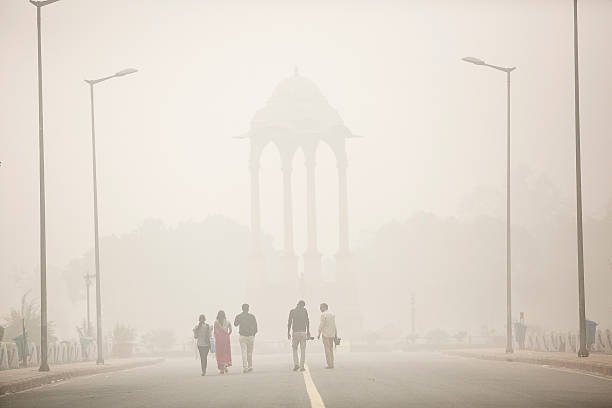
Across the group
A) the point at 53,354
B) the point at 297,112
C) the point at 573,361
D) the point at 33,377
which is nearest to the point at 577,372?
the point at 573,361

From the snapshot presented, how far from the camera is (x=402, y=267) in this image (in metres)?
128

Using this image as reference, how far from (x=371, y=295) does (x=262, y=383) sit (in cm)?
9829

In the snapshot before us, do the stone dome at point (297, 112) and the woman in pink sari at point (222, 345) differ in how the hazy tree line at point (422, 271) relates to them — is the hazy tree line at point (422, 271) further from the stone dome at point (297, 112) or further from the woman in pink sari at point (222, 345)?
the woman in pink sari at point (222, 345)

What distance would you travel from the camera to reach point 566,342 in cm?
5784

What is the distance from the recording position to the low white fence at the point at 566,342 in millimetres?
49588

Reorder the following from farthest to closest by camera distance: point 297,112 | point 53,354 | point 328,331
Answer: point 297,112 → point 53,354 → point 328,331

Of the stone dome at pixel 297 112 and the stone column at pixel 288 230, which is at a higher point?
the stone dome at pixel 297 112

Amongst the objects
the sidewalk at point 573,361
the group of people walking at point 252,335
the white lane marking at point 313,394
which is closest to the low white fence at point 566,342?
the sidewalk at point 573,361

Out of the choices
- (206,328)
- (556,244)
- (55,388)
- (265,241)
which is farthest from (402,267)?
(55,388)

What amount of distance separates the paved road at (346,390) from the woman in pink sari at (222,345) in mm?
3260

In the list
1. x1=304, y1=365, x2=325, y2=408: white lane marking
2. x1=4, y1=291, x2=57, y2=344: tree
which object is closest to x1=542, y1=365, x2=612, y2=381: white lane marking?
x1=304, y1=365, x2=325, y2=408: white lane marking

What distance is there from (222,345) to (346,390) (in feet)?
49.5

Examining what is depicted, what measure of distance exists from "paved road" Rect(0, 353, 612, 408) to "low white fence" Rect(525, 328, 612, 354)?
13216 mm

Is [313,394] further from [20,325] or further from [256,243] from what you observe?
[256,243]
